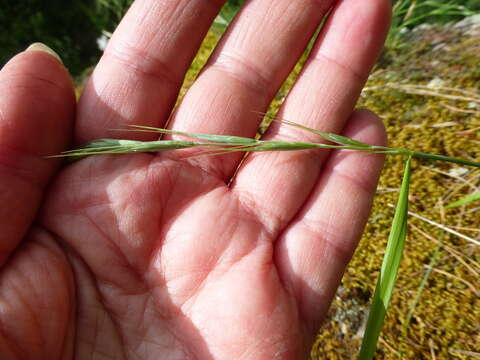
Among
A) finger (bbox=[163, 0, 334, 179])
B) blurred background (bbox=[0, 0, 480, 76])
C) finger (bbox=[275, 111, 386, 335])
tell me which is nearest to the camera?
finger (bbox=[275, 111, 386, 335])

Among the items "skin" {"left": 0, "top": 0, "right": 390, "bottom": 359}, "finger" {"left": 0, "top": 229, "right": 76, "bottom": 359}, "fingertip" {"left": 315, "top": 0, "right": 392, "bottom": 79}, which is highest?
"fingertip" {"left": 315, "top": 0, "right": 392, "bottom": 79}

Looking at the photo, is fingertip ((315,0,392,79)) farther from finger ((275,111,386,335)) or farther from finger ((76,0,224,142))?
finger ((76,0,224,142))

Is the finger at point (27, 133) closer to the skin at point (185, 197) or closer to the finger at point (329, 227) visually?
the skin at point (185, 197)

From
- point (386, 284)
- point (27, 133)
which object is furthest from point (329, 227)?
point (27, 133)

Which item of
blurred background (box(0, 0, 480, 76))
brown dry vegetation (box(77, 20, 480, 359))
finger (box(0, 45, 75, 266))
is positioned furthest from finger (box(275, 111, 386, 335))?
blurred background (box(0, 0, 480, 76))

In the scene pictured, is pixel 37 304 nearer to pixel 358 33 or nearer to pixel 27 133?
pixel 27 133

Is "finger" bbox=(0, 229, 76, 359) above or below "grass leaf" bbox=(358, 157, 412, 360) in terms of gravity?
below
